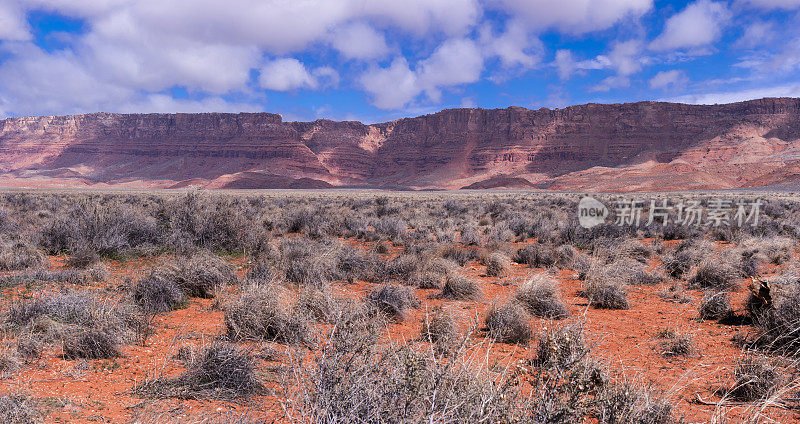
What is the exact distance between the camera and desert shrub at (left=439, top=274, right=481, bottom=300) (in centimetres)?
763

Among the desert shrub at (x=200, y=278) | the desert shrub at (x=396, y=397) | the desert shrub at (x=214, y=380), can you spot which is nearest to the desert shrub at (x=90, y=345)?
the desert shrub at (x=214, y=380)

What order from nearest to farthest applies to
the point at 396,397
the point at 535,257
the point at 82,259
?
the point at 396,397, the point at 82,259, the point at 535,257

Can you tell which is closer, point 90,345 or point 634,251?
point 90,345

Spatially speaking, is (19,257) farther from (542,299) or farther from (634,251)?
(634,251)

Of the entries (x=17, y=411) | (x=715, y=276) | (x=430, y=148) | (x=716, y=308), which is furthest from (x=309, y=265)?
(x=430, y=148)

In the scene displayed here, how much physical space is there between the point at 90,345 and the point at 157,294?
78.9 inches

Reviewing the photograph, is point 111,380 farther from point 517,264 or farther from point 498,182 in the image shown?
point 498,182

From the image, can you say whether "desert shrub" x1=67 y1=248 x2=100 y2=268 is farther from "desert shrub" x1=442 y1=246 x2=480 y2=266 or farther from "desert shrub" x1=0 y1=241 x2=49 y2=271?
"desert shrub" x1=442 y1=246 x2=480 y2=266

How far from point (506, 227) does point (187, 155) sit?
119722 millimetres

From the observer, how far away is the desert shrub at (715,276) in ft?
26.2

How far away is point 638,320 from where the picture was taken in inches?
259

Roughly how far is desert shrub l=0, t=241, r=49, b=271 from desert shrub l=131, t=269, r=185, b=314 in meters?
3.93

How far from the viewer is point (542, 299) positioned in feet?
21.7

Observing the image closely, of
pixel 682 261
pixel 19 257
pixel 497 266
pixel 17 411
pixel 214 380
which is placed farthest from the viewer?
pixel 682 261
